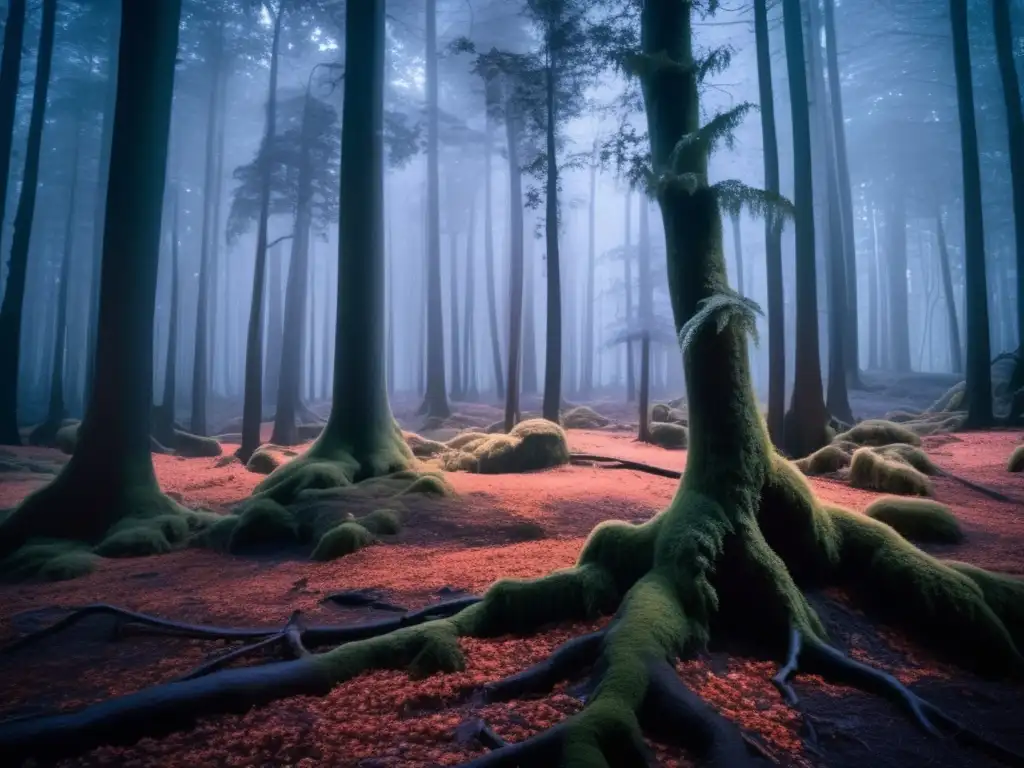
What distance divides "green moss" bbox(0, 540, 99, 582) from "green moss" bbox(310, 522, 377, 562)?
2.66 meters

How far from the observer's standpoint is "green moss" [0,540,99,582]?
5.74 metres

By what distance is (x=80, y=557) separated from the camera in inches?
239

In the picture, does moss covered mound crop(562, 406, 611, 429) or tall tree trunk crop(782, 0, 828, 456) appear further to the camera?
moss covered mound crop(562, 406, 611, 429)

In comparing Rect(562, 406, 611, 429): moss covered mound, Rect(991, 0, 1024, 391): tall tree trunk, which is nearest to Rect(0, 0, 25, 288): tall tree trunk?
Rect(562, 406, 611, 429): moss covered mound

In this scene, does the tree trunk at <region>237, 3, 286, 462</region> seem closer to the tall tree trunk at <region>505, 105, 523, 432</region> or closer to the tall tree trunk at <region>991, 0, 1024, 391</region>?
the tall tree trunk at <region>505, 105, 523, 432</region>

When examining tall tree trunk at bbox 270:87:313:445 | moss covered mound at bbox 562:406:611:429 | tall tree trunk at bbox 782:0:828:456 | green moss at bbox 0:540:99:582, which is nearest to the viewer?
green moss at bbox 0:540:99:582

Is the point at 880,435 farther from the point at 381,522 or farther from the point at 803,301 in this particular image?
the point at 381,522

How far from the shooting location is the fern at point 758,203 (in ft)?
12.5

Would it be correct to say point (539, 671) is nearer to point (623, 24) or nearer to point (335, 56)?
point (623, 24)

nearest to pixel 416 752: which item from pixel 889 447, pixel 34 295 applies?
pixel 889 447

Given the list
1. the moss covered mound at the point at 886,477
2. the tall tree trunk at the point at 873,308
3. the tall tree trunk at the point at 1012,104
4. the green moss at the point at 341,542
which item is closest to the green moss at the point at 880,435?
the moss covered mound at the point at 886,477

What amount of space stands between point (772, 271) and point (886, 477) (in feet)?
21.6

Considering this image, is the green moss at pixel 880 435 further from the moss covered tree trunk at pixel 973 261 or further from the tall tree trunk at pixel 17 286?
the tall tree trunk at pixel 17 286

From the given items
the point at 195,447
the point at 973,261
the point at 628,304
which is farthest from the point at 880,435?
the point at 628,304
